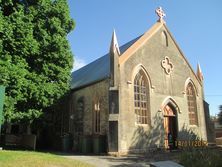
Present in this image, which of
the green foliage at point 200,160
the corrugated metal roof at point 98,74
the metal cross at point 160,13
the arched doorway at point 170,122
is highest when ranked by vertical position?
the metal cross at point 160,13

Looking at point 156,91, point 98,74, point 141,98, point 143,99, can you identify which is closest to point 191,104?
point 156,91

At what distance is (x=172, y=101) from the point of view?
71.9 ft

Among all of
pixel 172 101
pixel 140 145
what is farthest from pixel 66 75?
pixel 172 101

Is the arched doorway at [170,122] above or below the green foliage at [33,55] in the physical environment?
below

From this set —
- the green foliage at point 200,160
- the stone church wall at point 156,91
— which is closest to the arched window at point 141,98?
the stone church wall at point 156,91

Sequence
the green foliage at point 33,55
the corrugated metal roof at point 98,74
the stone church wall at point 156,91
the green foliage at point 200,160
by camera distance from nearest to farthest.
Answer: the green foliage at point 200,160 < the green foliage at point 33,55 < the stone church wall at point 156,91 < the corrugated metal roof at point 98,74

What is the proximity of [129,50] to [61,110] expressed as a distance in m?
9.33

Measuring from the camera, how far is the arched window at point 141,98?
19395 millimetres

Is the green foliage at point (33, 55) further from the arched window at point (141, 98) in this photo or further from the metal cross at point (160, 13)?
the metal cross at point (160, 13)

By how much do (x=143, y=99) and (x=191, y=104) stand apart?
22.0ft

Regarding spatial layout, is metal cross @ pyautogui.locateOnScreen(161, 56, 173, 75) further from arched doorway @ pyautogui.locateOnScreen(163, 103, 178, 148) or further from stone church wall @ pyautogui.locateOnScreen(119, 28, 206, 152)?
arched doorway @ pyautogui.locateOnScreen(163, 103, 178, 148)

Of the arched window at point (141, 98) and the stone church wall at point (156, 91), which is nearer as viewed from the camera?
the stone church wall at point (156, 91)

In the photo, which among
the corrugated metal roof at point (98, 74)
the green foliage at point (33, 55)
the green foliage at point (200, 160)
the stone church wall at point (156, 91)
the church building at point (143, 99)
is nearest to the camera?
the green foliage at point (200, 160)

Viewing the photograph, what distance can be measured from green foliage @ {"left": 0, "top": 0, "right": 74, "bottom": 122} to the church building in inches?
130
